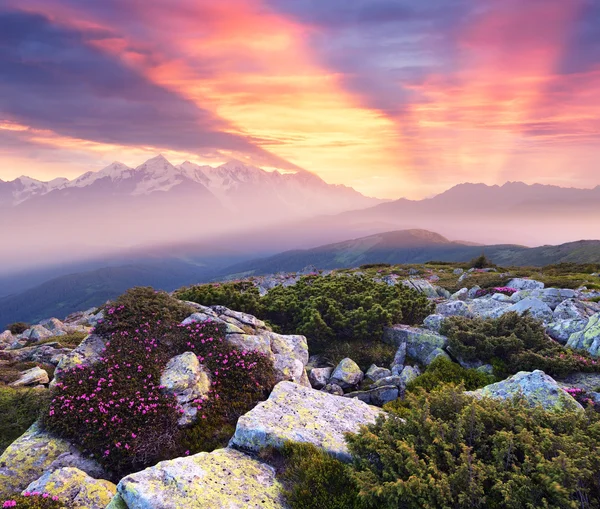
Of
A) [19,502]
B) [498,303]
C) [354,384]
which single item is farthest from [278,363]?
[498,303]

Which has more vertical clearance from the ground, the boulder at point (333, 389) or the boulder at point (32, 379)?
the boulder at point (32, 379)

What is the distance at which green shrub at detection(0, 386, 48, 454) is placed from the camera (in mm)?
9148

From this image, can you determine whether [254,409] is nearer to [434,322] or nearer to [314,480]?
[314,480]

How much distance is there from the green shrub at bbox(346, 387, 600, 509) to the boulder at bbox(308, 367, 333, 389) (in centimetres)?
587

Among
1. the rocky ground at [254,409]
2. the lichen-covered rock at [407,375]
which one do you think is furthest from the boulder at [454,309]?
the lichen-covered rock at [407,375]

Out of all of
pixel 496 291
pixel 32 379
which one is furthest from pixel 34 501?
pixel 496 291

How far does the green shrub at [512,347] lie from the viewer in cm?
1239

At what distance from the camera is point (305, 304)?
18188 mm

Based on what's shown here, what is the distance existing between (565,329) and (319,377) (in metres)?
12.2

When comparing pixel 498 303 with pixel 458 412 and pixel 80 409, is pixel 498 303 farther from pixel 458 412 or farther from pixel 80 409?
pixel 80 409

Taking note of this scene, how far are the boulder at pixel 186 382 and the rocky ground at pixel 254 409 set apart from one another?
0.03 m

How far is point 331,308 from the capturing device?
Answer: 16766 mm

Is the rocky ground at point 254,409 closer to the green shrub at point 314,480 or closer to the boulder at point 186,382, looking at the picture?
the boulder at point 186,382

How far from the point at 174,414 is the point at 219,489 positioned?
142 inches
